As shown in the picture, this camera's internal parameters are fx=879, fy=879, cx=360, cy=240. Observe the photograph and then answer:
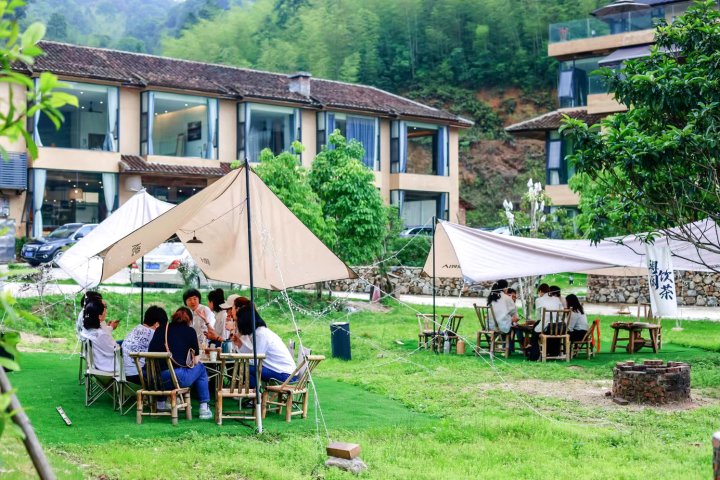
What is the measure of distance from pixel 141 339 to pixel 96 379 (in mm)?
747

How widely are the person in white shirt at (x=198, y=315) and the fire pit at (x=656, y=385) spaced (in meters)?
5.19

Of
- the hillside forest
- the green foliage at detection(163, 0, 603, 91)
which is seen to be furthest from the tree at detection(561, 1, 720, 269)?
the green foliage at detection(163, 0, 603, 91)

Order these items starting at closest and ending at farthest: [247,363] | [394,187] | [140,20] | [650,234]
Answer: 1. [247,363]
2. [650,234]
3. [394,187]
4. [140,20]

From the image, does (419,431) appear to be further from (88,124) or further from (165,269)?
(88,124)

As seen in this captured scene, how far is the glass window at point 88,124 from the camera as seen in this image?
2878cm

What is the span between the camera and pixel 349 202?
2297 cm

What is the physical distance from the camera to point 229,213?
1023 centimetres

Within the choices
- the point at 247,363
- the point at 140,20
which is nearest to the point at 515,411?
the point at 247,363

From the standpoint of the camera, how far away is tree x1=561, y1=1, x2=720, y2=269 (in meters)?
10.2

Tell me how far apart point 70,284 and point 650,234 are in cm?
1471

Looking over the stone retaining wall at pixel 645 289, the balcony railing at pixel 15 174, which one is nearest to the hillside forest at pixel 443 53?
the stone retaining wall at pixel 645 289

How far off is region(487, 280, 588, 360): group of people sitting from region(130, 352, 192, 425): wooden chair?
21.8ft

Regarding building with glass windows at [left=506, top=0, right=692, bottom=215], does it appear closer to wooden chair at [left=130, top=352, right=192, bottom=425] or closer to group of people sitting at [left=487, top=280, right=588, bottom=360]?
group of people sitting at [left=487, top=280, right=588, bottom=360]

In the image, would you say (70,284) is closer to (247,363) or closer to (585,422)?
(247,363)
